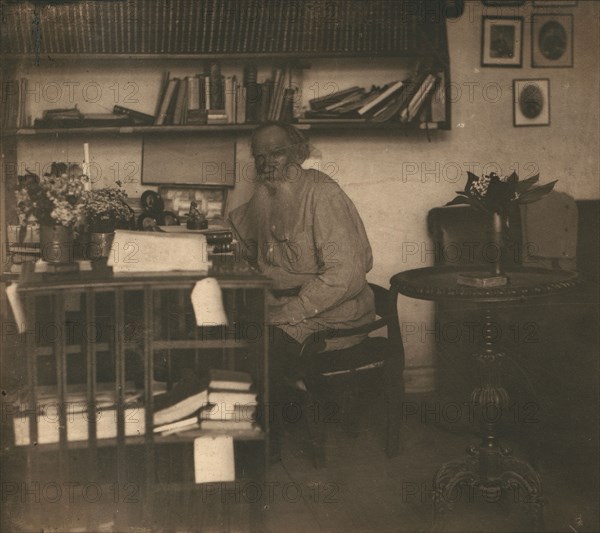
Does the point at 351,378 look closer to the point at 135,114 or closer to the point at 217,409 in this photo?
the point at 217,409

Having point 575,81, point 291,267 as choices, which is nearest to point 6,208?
point 291,267

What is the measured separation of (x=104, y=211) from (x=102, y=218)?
0.03 meters

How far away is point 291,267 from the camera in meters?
3.24

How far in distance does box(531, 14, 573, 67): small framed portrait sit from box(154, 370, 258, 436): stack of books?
248 centimetres

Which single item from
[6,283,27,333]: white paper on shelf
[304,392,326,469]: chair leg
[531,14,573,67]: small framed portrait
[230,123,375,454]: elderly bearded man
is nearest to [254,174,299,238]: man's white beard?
[230,123,375,454]: elderly bearded man

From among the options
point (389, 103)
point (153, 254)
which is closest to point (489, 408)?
point (153, 254)

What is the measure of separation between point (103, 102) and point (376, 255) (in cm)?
164

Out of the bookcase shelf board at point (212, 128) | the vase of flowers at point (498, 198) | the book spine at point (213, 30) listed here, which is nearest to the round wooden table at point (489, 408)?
the vase of flowers at point (498, 198)

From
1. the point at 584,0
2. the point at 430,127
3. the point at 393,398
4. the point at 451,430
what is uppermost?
the point at 584,0

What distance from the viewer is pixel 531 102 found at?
3.90 metres

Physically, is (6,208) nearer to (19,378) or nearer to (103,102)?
(103,102)

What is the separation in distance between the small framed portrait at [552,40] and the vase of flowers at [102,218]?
2290 mm

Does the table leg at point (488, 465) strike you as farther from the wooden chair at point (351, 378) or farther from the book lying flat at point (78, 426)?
the book lying flat at point (78, 426)

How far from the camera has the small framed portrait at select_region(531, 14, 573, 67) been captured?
12.4 feet
